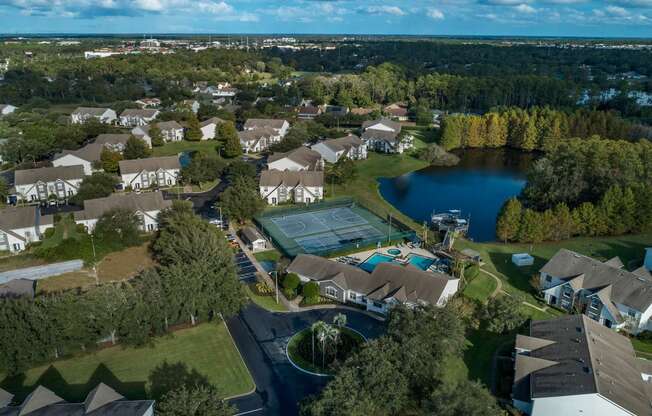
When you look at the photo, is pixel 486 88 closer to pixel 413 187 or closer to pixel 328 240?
pixel 413 187

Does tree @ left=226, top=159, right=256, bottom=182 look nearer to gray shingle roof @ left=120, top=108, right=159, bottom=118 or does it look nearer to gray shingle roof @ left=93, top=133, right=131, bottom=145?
gray shingle roof @ left=93, top=133, right=131, bottom=145

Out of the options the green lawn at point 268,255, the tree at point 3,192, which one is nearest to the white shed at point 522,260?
the green lawn at point 268,255

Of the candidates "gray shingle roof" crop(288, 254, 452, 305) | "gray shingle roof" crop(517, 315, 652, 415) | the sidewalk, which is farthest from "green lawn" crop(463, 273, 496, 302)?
the sidewalk

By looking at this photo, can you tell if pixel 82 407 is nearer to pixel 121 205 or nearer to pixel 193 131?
pixel 121 205

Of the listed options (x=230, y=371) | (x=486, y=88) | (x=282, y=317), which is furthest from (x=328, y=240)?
(x=486, y=88)

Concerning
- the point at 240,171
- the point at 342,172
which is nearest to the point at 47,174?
the point at 240,171

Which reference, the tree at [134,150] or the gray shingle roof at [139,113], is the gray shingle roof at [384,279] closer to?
the tree at [134,150]
